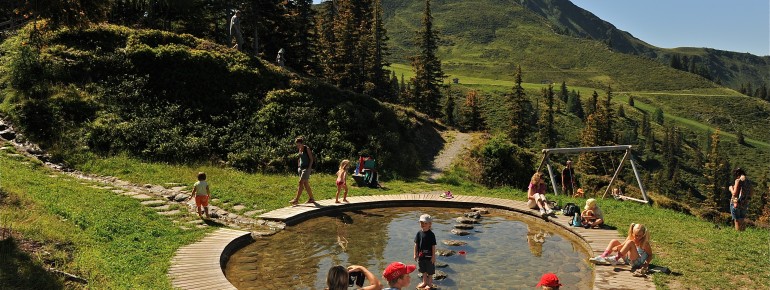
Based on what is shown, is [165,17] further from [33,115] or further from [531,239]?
[531,239]

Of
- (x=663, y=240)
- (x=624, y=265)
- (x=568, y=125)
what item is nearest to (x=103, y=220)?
(x=624, y=265)

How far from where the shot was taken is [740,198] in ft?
47.5

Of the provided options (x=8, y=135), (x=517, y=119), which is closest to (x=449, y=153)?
(x=8, y=135)

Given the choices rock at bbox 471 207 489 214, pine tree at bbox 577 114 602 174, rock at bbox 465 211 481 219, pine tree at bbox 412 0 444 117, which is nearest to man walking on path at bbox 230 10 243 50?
rock at bbox 471 207 489 214

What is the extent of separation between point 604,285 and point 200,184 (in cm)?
1060

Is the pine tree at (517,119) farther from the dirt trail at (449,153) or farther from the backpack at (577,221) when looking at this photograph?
the backpack at (577,221)

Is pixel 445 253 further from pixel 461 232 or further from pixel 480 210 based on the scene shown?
pixel 480 210

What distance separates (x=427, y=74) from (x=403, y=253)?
49.7 meters

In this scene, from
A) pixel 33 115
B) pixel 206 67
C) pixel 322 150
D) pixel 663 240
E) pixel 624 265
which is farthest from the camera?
pixel 206 67

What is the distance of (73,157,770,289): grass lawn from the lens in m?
10.2

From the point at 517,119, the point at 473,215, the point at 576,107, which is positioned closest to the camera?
the point at 473,215

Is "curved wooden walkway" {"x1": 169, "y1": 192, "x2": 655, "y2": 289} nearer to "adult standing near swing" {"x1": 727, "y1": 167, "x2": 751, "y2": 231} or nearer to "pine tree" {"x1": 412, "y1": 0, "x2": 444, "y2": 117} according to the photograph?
"adult standing near swing" {"x1": 727, "y1": 167, "x2": 751, "y2": 231}

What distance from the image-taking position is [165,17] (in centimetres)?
3678

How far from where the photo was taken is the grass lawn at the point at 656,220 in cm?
1018
